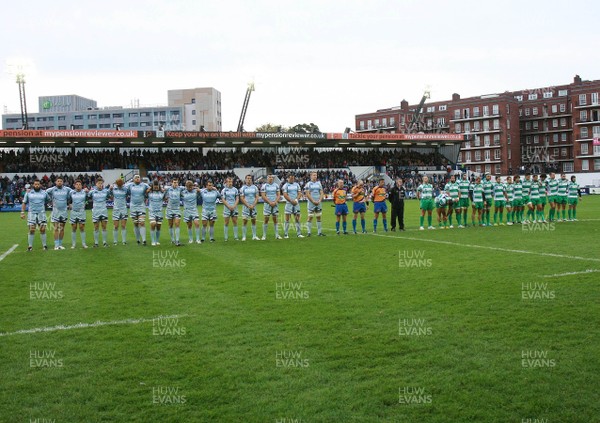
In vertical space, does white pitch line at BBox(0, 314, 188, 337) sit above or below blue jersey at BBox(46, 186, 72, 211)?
below

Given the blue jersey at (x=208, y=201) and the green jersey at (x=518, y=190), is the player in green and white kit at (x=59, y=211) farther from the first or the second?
the green jersey at (x=518, y=190)

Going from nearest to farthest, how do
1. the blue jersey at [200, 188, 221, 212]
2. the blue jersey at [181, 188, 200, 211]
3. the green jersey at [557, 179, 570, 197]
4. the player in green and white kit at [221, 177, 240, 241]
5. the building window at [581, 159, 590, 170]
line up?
the blue jersey at [181, 188, 200, 211]
the blue jersey at [200, 188, 221, 212]
the player in green and white kit at [221, 177, 240, 241]
the green jersey at [557, 179, 570, 197]
the building window at [581, 159, 590, 170]

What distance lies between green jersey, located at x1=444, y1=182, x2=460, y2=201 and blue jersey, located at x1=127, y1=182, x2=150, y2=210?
11.3m

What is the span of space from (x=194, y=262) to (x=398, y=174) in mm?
53139

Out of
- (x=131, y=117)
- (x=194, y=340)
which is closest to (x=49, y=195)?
(x=194, y=340)

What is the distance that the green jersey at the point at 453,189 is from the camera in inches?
873

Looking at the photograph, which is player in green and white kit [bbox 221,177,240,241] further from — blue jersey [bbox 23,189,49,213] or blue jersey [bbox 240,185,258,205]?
blue jersey [bbox 23,189,49,213]

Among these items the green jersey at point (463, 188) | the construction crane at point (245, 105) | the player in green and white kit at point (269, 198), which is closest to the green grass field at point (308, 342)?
the player in green and white kit at point (269, 198)

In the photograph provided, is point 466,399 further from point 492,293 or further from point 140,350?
point 492,293

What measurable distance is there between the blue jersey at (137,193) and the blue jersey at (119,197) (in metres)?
0.20

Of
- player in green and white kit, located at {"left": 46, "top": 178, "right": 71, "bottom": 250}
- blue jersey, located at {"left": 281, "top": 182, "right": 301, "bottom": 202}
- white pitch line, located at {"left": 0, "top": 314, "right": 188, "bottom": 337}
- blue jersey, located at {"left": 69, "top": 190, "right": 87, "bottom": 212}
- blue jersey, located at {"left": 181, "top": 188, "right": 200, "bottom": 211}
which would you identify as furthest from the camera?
blue jersey, located at {"left": 281, "top": 182, "right": 301, "bottom": 202}

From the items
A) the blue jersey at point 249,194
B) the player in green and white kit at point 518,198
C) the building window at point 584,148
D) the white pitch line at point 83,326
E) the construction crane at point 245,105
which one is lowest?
the white pitch line at point 83,326

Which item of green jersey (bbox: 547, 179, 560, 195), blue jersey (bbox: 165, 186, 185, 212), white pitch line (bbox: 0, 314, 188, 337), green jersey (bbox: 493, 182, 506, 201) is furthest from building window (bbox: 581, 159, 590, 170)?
white pitch line (bbox: 0, 314, 188, 337)

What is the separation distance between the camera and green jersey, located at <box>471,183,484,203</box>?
75.2 ft
